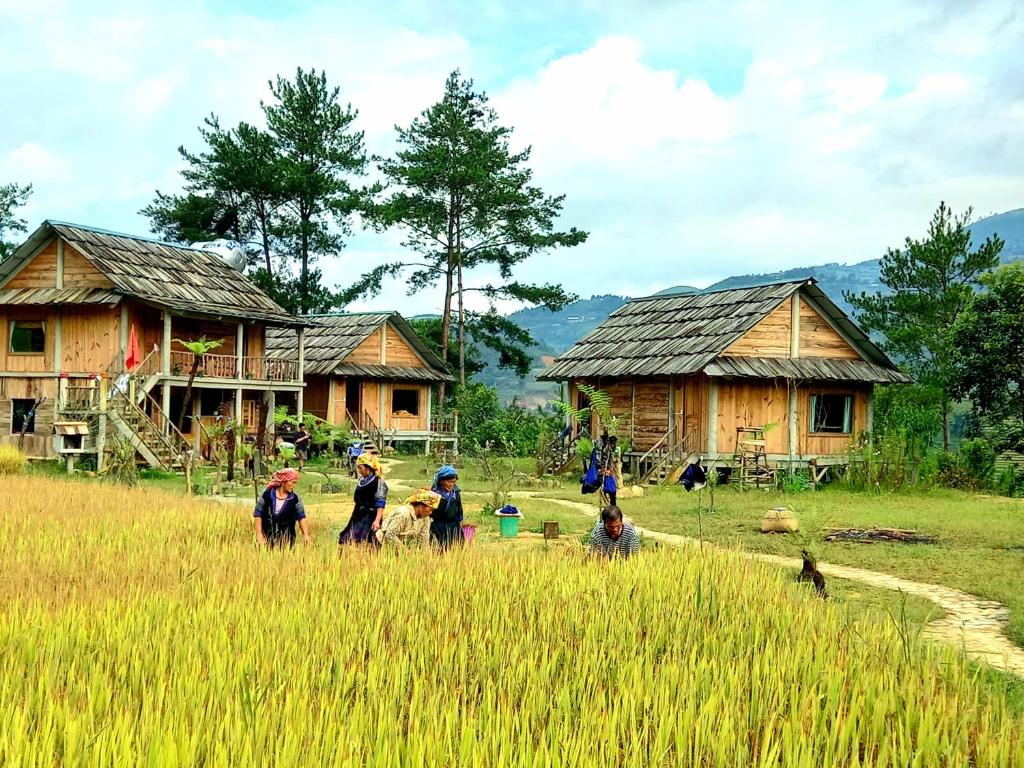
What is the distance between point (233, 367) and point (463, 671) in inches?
991

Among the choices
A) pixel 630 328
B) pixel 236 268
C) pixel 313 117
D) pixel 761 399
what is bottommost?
pixel 761 399

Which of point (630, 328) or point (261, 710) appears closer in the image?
point (261, 710)

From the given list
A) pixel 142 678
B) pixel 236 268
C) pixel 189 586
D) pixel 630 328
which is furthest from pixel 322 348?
pixel 142 678

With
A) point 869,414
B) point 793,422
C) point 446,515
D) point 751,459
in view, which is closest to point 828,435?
point 793,422

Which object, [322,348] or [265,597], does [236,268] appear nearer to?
[322,348]

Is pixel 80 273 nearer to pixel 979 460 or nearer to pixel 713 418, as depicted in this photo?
pixel 713 418

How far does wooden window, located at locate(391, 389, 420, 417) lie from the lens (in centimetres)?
3728

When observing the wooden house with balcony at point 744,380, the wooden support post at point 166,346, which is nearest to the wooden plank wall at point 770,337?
the wooden house with balcony at point 744,380

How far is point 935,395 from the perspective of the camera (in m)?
34.7

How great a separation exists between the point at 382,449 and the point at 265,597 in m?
27.4

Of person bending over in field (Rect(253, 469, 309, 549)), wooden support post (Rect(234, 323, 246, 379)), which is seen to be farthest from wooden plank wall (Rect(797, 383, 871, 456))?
person bending over in field (Rect(253, 469, 309, 549))

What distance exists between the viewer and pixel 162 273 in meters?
28.5

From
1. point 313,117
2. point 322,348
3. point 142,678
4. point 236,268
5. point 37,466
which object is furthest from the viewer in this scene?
point 313,117

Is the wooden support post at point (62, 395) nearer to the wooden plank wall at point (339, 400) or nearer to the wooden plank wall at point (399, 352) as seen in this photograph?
the wooden plank wall at point (339, 400)
